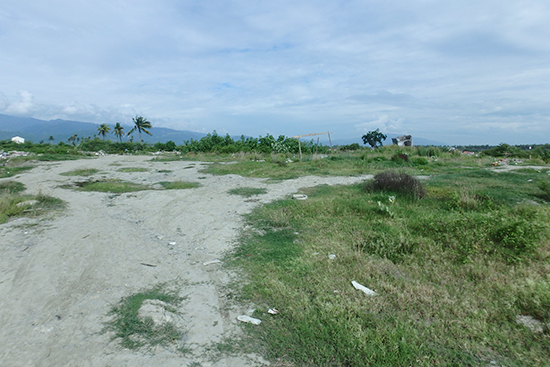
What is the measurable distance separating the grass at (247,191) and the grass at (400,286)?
3.28m

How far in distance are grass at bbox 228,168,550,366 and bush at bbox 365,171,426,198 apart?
130 cm

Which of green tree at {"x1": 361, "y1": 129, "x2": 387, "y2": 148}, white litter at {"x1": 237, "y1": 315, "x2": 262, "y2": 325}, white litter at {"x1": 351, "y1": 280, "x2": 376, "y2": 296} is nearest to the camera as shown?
white litter at {"x1": 237, "y1": 315, "x2": 262, "y2": 325}

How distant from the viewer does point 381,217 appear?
20.0 feet

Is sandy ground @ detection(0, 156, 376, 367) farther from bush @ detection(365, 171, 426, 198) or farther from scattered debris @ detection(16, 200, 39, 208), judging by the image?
bush @ detection(365, 171, 426, 198)

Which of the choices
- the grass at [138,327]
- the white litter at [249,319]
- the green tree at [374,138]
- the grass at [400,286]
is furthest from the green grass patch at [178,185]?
the green tree at [374,138]

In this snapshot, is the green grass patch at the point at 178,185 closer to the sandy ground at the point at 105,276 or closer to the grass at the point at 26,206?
the sandy ground at the point at 105,276

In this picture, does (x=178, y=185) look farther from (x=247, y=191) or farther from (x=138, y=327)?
(x=138, y=327)

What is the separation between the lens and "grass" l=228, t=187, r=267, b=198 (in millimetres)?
9620

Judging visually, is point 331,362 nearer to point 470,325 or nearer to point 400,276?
point 470,325

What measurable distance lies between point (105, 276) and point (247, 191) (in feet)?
20.7

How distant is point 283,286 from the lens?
3.60 meters

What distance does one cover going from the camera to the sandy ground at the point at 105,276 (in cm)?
253

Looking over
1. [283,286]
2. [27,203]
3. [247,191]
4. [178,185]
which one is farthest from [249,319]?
[178,185]

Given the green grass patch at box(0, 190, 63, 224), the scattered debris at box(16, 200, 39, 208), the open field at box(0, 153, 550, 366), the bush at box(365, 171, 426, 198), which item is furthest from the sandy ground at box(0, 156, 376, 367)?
the bush at box(365, 171, 426, 198)
